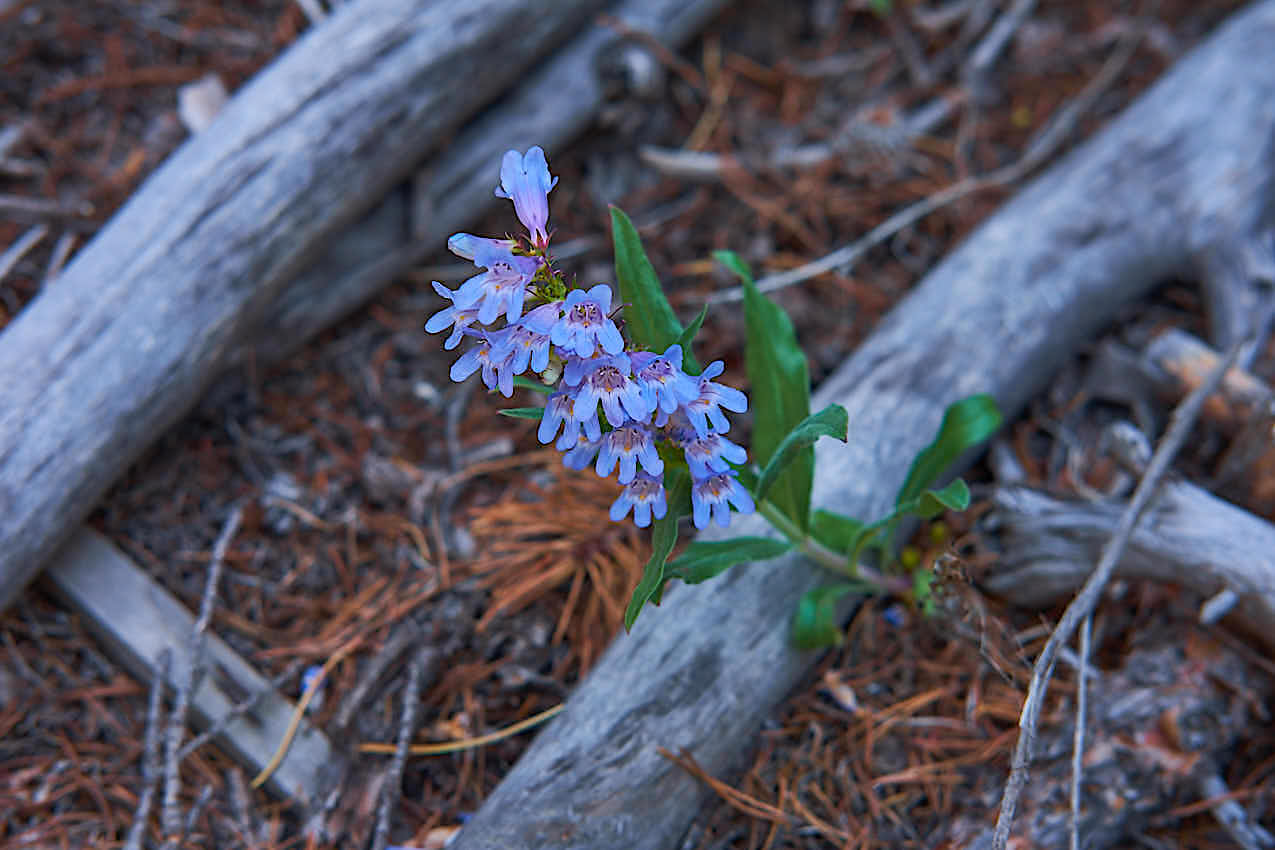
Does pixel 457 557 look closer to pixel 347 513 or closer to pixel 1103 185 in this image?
pixel 347 513

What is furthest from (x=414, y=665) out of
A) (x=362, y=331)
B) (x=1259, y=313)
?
(x=1259, y=313)

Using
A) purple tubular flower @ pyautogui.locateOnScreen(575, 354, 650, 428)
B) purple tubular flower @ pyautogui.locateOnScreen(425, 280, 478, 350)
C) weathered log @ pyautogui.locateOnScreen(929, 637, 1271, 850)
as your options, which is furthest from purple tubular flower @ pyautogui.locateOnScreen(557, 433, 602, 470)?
weathered log @ pyautogui.locateOnScreen(929, 637, 1271, 850)

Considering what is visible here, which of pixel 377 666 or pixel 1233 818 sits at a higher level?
pixel 377 666

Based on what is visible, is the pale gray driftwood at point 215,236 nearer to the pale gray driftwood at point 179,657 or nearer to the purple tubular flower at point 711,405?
the pale gray driftwood at point 179,657

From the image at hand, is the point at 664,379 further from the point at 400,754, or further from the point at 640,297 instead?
the point at 400,754

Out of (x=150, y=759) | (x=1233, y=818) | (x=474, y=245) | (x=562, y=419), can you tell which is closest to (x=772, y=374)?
(x=562, y=419)

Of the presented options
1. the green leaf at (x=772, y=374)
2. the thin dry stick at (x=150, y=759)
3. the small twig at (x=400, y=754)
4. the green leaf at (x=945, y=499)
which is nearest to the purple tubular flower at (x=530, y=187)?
the green leaf at (x=772, y=374)

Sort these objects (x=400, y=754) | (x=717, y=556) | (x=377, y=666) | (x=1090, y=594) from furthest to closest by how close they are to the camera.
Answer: (x=377, y=666) → (x=400, y=754) → (x=1090, y=594) → (x=717, y=556)

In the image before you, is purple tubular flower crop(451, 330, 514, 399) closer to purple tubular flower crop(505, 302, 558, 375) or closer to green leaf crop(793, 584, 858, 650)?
purple tubular flower crop(505, 302, 558, 375)
